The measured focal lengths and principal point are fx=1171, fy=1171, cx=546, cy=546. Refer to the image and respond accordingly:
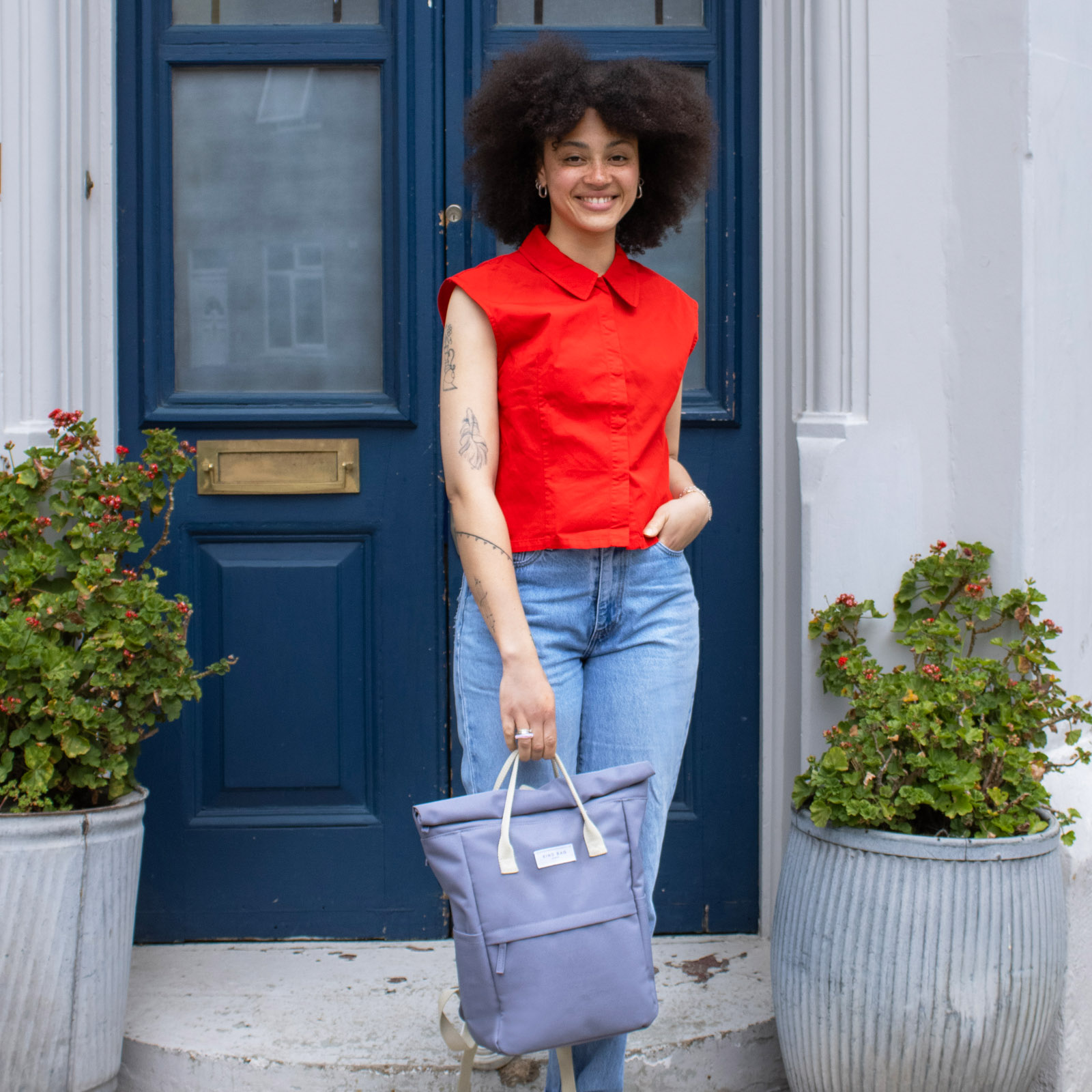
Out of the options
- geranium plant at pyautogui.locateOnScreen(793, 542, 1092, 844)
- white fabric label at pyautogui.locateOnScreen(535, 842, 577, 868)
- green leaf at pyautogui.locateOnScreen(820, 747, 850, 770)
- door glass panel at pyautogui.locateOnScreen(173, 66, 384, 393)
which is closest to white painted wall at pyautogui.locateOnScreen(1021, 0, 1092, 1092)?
geranium plant at pyautogui.locateOnScreen(793, 542, 1092, 844)

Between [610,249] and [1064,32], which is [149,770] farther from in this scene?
[1064,32]

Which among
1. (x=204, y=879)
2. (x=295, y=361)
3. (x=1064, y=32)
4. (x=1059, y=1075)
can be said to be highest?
(x=1064, y=32)

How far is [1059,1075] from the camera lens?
2.43 meters

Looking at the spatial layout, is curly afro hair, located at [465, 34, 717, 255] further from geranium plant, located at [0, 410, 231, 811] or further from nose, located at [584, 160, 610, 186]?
geranium plant, located at [0, 410, 231, 811]

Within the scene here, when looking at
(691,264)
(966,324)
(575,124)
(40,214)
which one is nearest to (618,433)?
(575,124)

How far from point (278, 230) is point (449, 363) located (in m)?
1.24

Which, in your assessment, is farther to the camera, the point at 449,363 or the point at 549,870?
the point at 449,363

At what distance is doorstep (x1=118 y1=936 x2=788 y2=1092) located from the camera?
2410 mm

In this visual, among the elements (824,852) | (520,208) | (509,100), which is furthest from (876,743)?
(509,100)

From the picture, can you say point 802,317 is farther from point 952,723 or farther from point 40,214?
point 40,214

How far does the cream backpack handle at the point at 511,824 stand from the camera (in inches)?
69.9

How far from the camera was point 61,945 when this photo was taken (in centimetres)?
218

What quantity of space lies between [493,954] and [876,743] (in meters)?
0.89

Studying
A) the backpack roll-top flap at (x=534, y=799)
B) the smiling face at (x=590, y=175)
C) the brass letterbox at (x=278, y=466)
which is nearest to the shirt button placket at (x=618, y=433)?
the smiling face at (x=590, y=175)
